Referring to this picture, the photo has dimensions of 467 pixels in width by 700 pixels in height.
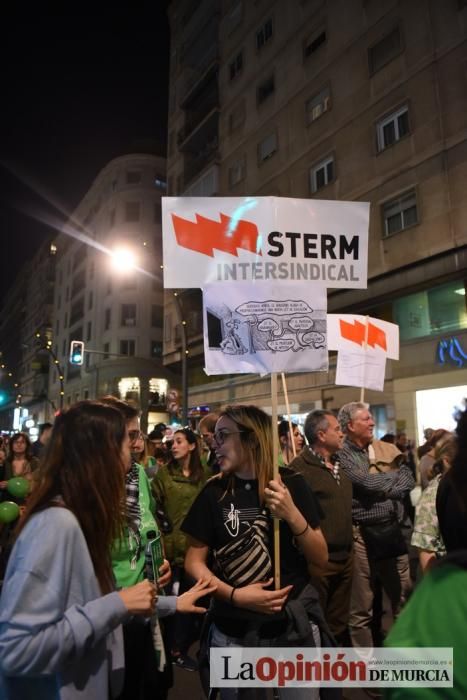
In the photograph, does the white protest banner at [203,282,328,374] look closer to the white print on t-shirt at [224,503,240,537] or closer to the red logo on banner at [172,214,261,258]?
the red logo on banner at [172,214,261,258]

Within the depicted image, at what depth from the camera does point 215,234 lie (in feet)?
11.6

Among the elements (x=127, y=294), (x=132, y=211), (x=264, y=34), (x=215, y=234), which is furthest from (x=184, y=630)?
(x=132, y=211)

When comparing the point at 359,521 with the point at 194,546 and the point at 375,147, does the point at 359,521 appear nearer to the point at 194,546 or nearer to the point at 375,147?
the point at 194,546

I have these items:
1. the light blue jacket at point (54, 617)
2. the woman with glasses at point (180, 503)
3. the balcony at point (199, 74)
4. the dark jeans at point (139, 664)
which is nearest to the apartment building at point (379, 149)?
the balcony at point (199, 74)

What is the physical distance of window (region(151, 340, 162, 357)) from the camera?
4316 cm

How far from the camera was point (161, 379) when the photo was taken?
4288 cm

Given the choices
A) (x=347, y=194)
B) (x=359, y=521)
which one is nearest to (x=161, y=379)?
(x=347, y=194)

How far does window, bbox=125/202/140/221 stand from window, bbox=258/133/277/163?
23228 millimetres

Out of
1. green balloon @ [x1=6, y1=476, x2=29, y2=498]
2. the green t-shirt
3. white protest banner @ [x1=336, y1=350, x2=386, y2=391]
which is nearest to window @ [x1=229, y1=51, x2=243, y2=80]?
white protest banner @ [x1=336, y1=350, x2=386, y2=391]

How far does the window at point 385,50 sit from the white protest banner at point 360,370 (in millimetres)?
14699

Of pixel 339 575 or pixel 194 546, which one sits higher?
pixel 194 546

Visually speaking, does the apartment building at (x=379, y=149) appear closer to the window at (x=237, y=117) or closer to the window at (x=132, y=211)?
the window at (x=237, y=117)

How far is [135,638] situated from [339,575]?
239 cm

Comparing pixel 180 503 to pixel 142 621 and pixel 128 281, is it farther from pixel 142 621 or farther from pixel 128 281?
pixel 128 281
